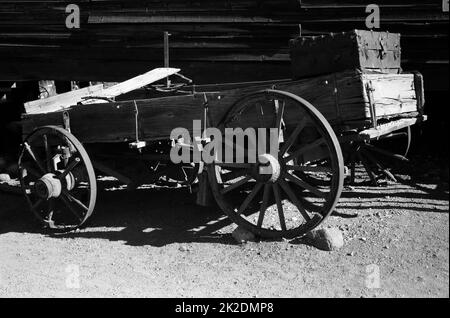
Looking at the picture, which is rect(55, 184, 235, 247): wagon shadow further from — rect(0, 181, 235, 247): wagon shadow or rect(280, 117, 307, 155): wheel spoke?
rect(280, 117, 307, 155): wheel spoke

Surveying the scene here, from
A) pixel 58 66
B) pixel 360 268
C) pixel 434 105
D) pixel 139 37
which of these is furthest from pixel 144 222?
pixel 434 105

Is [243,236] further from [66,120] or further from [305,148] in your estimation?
[66,120]

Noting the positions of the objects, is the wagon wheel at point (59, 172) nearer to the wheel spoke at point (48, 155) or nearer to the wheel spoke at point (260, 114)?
the wheel spoke at point (48, 155)

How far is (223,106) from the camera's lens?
459cm

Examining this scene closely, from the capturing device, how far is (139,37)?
26.3 ft

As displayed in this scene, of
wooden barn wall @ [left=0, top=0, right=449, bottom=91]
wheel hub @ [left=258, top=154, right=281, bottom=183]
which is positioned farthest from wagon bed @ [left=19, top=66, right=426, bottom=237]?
wooden barn wall @ [left=0, top=0, right=449, bottom=91]

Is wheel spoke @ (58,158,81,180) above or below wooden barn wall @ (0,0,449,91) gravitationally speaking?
below

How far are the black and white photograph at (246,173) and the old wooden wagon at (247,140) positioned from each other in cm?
2

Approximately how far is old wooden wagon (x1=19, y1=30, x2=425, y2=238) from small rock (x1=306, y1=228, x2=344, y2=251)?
0.14 m

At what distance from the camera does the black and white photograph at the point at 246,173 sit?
3.97m

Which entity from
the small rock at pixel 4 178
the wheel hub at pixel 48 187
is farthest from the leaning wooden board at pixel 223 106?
the small rock at pixel 4 178

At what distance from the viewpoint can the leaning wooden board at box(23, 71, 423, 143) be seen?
163 inches
